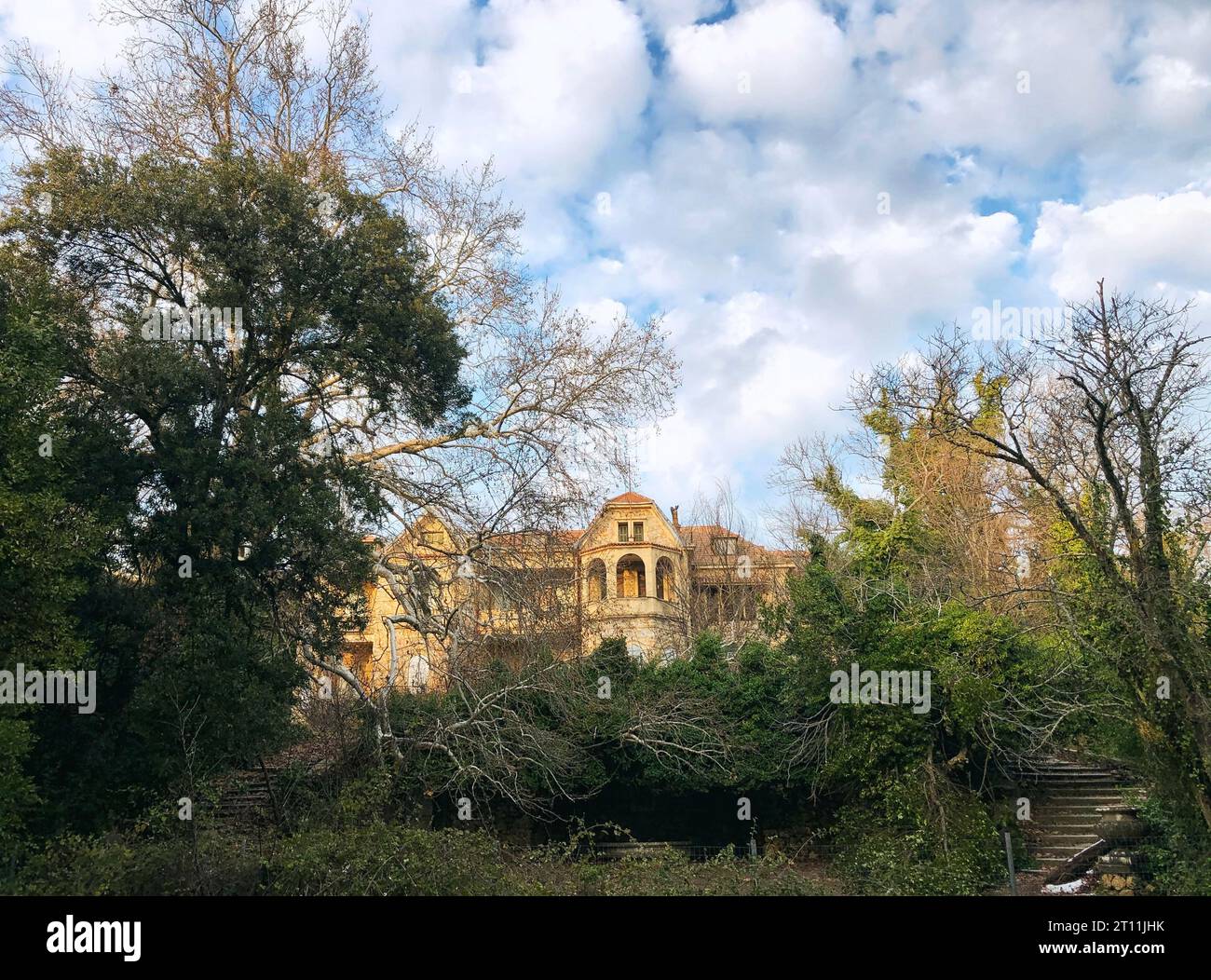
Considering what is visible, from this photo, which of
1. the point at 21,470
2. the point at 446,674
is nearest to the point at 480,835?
the point at 446,674

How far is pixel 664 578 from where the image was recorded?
40812 millimetres

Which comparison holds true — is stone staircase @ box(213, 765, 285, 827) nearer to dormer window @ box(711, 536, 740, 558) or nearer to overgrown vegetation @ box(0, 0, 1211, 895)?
overgrown vegetation @ box(0, 0, 1211, 895)

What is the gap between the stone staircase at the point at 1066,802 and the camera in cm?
1730

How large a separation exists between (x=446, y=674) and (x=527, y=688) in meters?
1.65

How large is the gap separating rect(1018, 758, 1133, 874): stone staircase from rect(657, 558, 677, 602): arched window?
20.6m

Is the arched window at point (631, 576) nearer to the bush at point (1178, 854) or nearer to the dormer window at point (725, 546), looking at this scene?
the dormer window at point (725, 546)

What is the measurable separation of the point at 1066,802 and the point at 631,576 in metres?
26.1

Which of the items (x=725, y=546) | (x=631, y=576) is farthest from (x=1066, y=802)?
(x=631, y=576)

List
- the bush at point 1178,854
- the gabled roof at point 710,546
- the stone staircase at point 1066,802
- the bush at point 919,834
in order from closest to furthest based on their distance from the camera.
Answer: the bush at point 1178,854
the bush at point 919,834
the stone staircase at point 1066,802
the gabled roof at point 710,546

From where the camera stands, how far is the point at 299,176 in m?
16.4

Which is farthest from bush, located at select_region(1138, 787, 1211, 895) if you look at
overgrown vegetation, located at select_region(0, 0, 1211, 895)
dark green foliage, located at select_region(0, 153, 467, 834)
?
dark green foliage, located at select_region(0, 153, 467, 834)

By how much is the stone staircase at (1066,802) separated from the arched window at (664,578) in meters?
20.6

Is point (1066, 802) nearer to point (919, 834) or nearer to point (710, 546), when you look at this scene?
point (919, 834)

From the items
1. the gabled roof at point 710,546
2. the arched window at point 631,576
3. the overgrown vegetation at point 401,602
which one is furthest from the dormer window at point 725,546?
the overgrown vegetation at point 401,602
